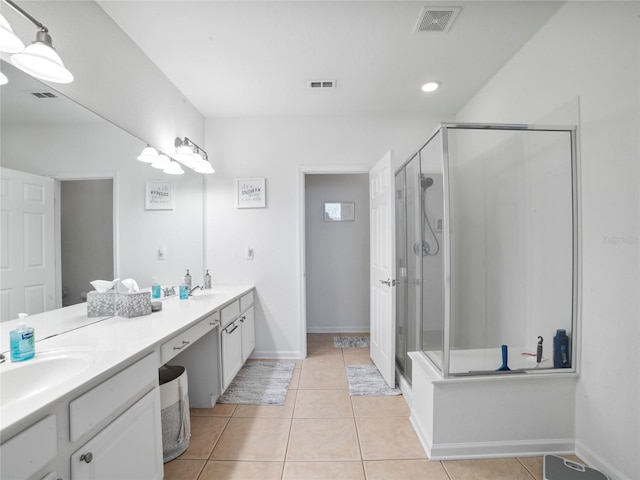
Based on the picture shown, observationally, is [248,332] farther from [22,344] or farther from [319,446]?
[22,344]

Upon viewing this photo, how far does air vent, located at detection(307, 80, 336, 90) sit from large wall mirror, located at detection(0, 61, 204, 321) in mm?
1413

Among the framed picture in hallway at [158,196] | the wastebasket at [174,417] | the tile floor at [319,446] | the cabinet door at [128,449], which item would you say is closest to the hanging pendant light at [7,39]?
the framed picture in hallway at [158,196]

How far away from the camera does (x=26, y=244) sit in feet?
3.86

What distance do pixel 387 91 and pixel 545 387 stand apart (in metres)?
2.46

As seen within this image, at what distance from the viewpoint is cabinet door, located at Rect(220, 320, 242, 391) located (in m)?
2.10

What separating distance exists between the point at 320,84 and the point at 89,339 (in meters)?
2.35

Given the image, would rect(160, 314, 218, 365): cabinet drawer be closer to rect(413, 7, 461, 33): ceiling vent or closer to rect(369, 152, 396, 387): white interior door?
rect(369, 152, 396, 387): white interior door

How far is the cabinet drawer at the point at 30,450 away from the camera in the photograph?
Result: 68cm

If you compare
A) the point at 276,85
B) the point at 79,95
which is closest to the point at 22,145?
the point at 79,95

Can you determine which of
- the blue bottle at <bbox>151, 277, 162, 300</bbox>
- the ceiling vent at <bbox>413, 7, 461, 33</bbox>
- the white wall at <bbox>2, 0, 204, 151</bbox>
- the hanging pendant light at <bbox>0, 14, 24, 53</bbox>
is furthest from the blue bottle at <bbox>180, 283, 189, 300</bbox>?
the ceiling vent at <bbox>413, 7, 461, 33</bbox>

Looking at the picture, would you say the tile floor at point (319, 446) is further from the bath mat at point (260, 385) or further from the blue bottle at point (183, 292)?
the blue bottle at point (183, 292)

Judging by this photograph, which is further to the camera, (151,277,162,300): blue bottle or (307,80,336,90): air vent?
(307,80,336,90): air vent

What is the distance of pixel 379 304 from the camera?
8.62 ft

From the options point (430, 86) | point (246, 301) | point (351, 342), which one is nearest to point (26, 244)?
point (246, 301)
